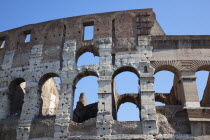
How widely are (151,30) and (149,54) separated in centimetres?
189

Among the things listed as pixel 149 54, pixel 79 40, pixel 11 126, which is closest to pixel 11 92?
pixel 11 126

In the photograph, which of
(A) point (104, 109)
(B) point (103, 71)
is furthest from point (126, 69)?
(A) point (104, 109)

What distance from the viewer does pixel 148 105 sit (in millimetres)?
10648

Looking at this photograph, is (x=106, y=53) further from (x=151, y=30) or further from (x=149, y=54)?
(x=151, y=30)

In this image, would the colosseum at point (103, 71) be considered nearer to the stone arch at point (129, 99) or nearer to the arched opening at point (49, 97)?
the arched opening at point (49, 97)

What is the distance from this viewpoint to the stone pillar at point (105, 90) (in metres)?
10.4

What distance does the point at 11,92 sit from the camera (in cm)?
1283

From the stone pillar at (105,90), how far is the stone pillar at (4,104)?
482 cm

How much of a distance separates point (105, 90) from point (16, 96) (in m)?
5.43

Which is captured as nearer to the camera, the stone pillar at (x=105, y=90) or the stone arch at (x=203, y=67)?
the stone pillar at (x=105, y=90)

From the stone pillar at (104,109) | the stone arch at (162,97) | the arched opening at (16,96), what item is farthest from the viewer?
the stone arch at (162,97)

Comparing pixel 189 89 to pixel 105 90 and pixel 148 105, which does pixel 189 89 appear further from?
pixel 105 90

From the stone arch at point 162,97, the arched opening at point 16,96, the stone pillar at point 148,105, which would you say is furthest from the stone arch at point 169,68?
the arched opening at point 16,96

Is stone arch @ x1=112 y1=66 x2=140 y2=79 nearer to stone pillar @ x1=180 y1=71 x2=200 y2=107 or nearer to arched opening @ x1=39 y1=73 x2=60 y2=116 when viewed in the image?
stone pillar @ x1=180 y1=71 x2=200 y2=107
